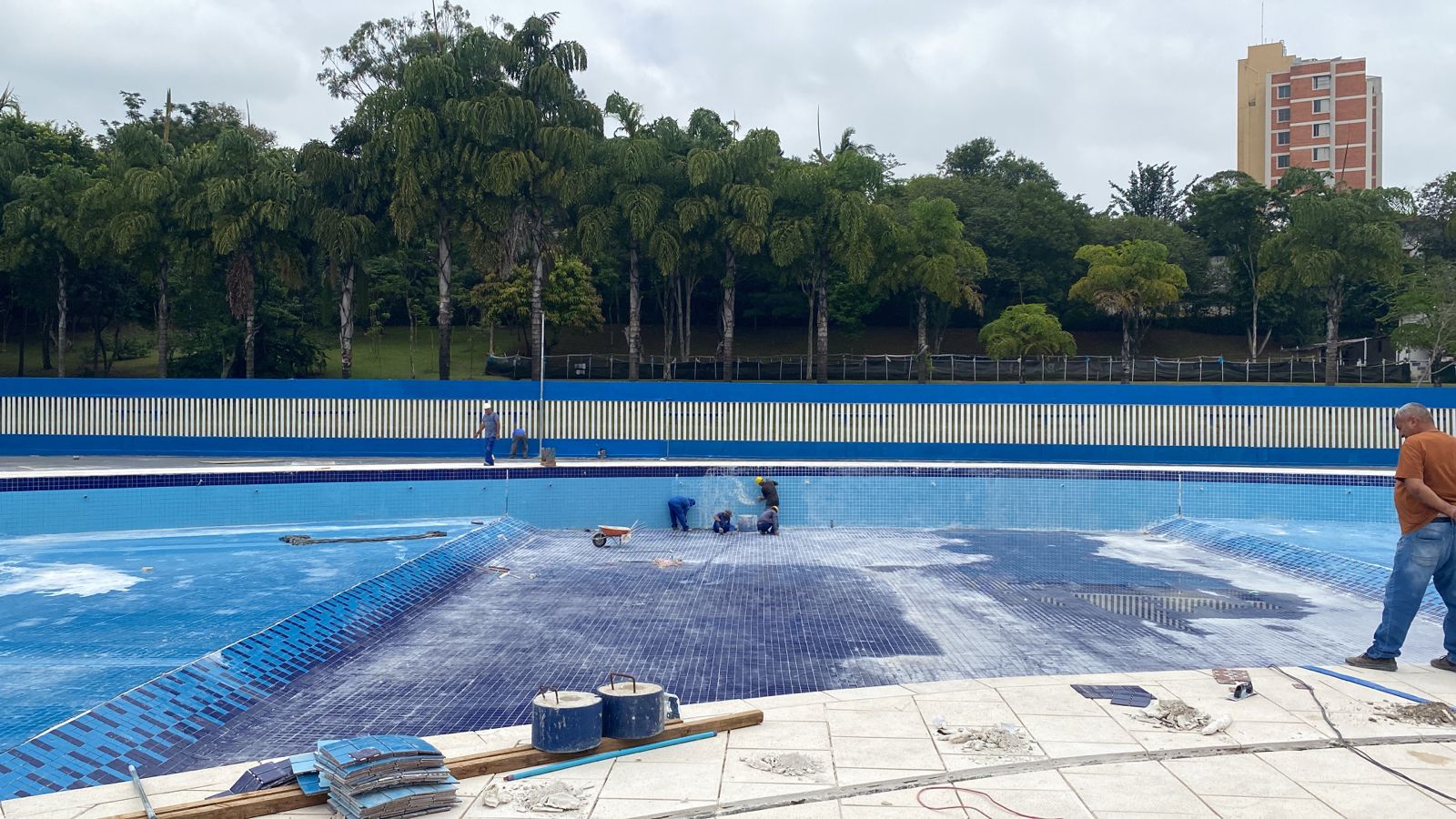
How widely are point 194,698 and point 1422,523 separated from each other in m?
7.23

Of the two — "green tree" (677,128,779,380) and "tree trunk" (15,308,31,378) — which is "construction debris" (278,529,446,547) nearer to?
"green tree" (677,128,779,380)

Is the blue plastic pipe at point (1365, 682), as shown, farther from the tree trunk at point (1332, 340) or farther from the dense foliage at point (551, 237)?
the tree trunk at point (1332, 340)

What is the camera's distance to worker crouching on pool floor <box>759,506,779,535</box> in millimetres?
13820

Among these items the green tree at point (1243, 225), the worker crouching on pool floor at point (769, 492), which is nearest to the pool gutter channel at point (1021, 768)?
Answer: the worker crouching on pool floor at point (769, 492)

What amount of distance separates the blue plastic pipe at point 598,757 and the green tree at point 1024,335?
27984 millimetres

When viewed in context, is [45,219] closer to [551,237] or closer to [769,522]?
[551,237]

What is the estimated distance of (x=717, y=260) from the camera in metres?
32.3

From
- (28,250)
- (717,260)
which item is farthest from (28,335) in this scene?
(717,260)

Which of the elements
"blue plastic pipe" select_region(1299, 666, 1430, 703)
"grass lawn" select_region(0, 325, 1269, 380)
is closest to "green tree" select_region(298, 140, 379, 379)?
"grass lawn" select_region(0, 325, 1269, 380)

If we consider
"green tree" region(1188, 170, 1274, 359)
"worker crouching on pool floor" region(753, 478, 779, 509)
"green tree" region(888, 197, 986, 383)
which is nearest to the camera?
"worker crouching on pool floor" region(753, 478, 779, 509)

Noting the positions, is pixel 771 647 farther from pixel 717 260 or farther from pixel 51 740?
pixel 717 260

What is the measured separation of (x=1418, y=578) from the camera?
5941 mm

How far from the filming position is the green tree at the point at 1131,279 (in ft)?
112

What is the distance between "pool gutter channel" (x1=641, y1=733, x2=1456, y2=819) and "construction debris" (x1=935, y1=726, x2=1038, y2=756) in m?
0.15
